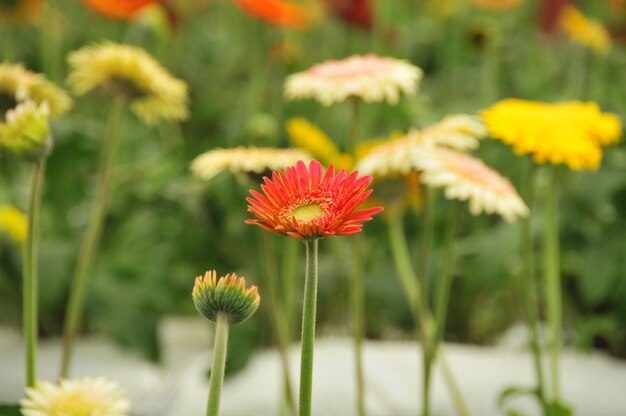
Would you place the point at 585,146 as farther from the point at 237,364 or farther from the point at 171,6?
the point at 171,6

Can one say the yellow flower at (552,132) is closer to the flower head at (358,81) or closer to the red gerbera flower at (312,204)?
the flower head at (358,81)

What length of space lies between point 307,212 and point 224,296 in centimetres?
4

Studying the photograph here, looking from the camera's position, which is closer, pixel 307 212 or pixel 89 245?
pixel 307 212

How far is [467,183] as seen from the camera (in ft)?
1.32

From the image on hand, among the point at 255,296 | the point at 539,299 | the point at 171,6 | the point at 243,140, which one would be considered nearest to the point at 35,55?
the point at 171,6

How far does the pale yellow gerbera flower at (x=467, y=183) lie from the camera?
393 millimetres

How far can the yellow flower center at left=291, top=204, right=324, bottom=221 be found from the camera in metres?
0.23

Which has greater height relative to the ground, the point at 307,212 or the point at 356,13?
the point at 356,13

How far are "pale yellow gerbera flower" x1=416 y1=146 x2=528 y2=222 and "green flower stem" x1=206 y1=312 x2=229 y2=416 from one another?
19cm

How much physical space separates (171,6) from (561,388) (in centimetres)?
88

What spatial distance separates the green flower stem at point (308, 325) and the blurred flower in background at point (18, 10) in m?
1.02

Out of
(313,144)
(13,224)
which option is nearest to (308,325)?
(313,144)

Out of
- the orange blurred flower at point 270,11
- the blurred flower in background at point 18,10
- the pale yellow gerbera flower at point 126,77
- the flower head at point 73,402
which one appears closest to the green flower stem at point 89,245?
the pale yellow gerbera flower at point 126,77

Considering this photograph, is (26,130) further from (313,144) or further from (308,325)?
(313,144)
